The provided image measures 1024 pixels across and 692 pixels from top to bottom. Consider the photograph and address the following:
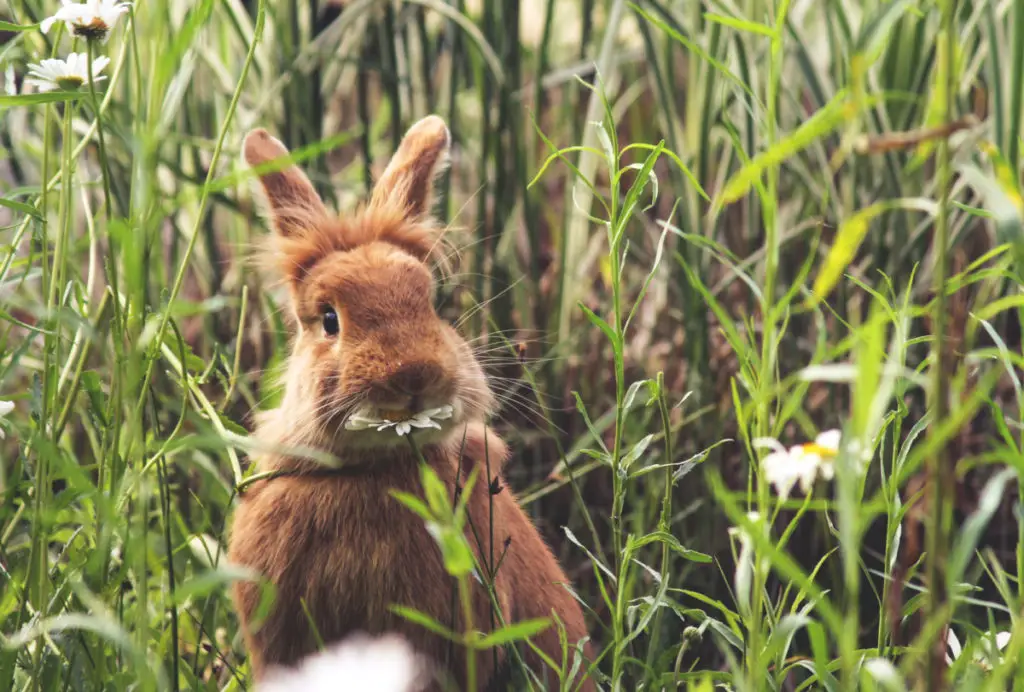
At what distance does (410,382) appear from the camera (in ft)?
4.89

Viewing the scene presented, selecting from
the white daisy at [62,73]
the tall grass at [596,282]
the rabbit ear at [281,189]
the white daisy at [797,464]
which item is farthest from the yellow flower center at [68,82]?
the white daisy at [797,464]

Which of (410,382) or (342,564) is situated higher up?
(410,382)

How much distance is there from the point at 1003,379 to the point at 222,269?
2001 millimetres

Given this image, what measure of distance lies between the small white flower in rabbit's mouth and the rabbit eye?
17 cm

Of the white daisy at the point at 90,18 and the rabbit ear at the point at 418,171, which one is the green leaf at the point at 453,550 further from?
the rabbit ear at the point at 418,171

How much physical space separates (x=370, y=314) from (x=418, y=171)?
325 mm

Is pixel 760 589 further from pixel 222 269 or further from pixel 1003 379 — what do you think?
pixel 222 269

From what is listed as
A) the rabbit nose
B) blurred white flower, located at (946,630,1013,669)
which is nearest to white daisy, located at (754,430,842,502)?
blurred white flower, located at (946,630,1013,669)

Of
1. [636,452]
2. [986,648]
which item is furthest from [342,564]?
[986,648]

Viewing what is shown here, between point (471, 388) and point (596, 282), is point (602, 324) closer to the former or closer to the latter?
point (471, 388)

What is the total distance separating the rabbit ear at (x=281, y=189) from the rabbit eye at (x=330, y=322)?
17 cm

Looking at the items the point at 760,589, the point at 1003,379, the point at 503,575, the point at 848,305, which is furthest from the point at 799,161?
the point at 760,589

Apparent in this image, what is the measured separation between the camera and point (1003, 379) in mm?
2719

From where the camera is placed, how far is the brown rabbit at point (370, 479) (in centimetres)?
150
